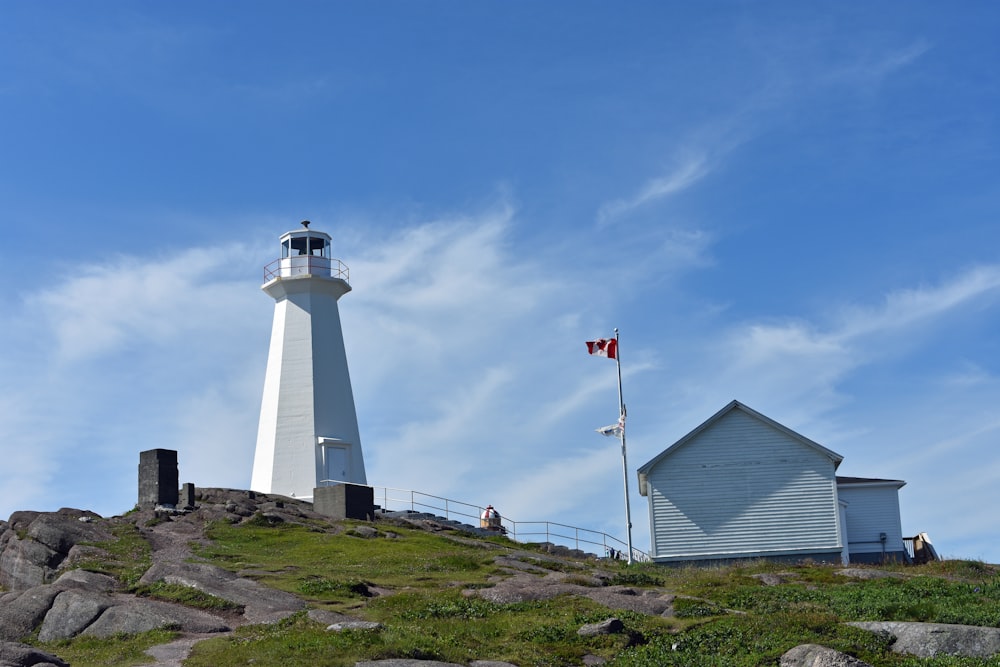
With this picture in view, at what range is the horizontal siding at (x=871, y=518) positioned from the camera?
4122cm

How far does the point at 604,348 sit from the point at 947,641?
82.8 feet

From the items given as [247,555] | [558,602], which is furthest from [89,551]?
[558,602]

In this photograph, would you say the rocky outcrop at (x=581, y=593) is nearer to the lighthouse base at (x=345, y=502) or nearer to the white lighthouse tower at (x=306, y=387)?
the lighthouse base at (x=345, y=502)

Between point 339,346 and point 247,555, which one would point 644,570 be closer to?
point 247,555

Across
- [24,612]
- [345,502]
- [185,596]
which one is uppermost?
[345,502]

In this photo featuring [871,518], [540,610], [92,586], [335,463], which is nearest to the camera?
[540,610]

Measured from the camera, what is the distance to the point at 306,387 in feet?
172

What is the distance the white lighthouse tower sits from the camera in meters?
51.5

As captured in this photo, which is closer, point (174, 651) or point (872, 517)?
point (174, 651)

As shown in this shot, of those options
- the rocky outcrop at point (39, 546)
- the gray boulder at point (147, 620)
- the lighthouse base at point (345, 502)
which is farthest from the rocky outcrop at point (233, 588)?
the lighthouse base at point (345, 502)

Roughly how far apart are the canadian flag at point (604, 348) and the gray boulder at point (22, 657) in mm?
26849

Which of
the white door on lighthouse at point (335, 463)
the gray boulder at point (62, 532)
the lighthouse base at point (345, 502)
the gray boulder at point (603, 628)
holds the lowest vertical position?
the gray boulder at point (603, 628)

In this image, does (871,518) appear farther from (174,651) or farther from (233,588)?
(174,651)

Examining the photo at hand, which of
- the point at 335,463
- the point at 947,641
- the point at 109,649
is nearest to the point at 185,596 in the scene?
the point at 109,649
